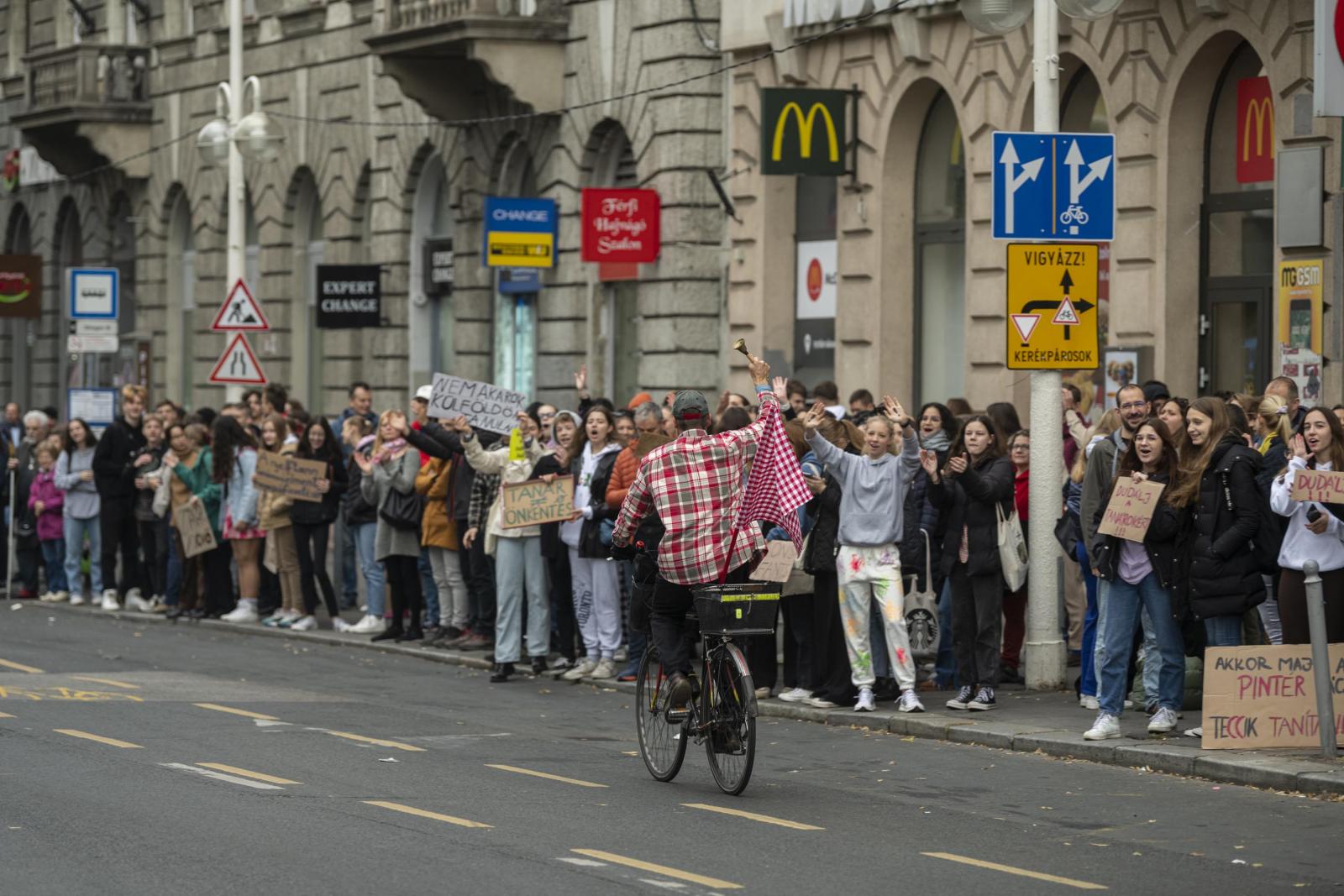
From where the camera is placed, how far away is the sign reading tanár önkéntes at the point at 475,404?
60.8 ft

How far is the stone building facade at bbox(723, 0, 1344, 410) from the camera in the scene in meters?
20.1

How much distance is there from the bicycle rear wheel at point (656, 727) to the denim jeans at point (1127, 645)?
2663 mm

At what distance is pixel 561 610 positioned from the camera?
18391mm

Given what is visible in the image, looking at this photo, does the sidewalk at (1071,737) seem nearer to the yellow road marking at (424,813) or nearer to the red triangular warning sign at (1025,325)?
the red triangular warning sign at (1025,325)

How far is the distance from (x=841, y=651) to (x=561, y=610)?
3.20m

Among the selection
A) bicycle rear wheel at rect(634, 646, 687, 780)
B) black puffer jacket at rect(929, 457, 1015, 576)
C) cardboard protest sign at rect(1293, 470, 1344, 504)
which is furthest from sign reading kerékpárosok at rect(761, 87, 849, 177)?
bicycle rear wheel at rect(634, 646, 687, 780)

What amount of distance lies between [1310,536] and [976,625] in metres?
2.72

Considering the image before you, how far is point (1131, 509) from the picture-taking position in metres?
13.6

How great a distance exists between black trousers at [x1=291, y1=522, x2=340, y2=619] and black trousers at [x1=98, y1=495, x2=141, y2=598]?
3.23m

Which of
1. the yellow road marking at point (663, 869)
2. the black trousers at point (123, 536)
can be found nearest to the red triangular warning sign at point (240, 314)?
the black trousers at point (123, 536)

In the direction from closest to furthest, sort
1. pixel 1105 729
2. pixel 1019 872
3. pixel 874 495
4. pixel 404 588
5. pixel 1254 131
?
pixel 1019 872, pixel 1105 729, pixel 874 495, pixel 1254 131, pixel 404 588

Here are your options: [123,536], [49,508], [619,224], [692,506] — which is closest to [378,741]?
[692,506]

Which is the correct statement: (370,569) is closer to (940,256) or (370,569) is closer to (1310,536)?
(940,256)

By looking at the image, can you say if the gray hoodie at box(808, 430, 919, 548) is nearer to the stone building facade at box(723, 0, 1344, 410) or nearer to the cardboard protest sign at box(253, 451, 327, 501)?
the stone building facade at box(723, 0, 1344, 410)
